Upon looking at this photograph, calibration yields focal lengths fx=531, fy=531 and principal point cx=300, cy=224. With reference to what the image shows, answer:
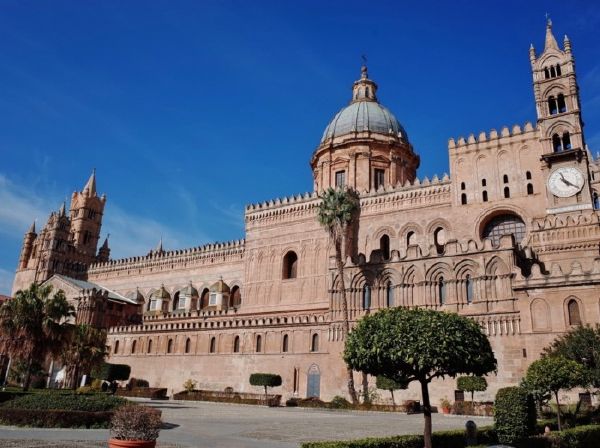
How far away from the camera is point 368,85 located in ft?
194

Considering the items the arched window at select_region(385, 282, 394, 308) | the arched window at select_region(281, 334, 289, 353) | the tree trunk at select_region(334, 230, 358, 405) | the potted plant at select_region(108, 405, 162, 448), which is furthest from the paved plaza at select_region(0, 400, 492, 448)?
the arched window at select_region(281, 334, 289, 353)

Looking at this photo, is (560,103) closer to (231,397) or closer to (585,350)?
(585,350)

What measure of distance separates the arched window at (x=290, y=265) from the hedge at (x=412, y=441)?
32.4 metres

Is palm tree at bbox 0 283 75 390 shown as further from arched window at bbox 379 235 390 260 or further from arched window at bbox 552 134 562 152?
arched window at bbox 552 134 562 152

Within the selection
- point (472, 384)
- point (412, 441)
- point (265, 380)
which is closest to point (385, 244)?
point (265, 380)

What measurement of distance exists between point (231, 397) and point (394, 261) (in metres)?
14.4

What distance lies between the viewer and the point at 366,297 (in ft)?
123

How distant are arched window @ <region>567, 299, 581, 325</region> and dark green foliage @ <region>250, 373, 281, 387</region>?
1919 cm

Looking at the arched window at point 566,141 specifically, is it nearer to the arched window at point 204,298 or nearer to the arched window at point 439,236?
the arched window at point 439,236

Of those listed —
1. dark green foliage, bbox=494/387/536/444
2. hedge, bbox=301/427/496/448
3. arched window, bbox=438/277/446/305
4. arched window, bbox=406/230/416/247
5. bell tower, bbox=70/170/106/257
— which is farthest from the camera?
bell tower, bbox=70/170/106/257

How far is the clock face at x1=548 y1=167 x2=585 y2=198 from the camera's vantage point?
35875 millimetres

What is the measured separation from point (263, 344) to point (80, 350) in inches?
511

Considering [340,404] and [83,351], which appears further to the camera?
[83,351]

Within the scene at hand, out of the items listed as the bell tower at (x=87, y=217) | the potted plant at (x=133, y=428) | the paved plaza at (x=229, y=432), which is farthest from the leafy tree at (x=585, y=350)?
the bell tower at (x=87, y=217)
